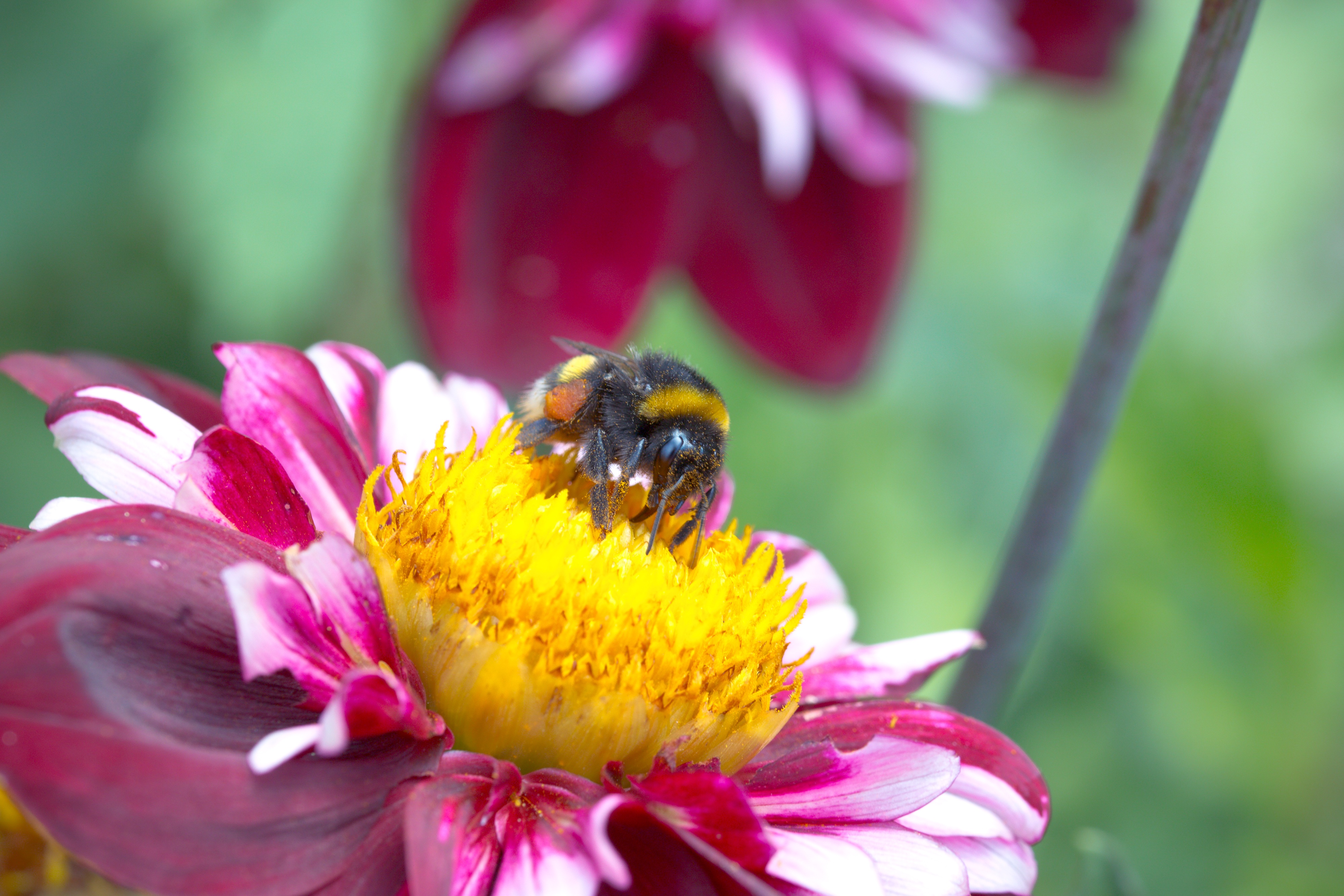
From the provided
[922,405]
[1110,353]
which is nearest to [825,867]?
[1110,353]

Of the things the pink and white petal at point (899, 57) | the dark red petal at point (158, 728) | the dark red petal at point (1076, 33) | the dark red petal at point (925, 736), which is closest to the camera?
the dark red petal at point (158, 728)

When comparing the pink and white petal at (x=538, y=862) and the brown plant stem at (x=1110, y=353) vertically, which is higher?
the brown plant stem at (x=1110, y=353)

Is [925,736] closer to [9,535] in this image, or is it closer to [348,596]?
[348,596]

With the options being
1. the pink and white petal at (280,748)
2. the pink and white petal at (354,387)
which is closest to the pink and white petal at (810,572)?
the pink and white petal at (354,387)

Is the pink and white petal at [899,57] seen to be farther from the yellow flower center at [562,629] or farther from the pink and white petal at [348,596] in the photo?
the pink and white petal at [348,596]

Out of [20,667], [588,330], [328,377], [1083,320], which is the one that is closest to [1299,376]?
[1083,320]

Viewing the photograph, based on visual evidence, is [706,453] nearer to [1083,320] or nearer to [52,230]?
[52,230]

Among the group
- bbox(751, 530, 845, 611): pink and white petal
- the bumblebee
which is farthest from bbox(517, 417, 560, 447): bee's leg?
bbox(751, 530, 845, 611): pink and white petal
